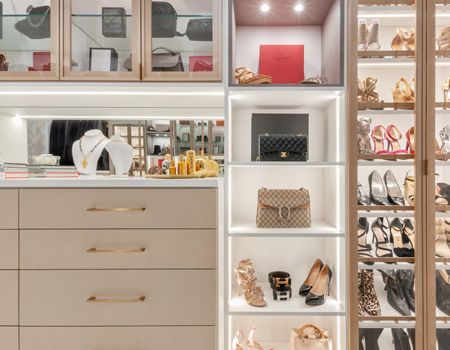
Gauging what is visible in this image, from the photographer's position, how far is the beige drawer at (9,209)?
5.03ft

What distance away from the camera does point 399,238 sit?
178 cm

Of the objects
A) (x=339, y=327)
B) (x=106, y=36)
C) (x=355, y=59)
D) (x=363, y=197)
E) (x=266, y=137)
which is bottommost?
(x=339, y=327)

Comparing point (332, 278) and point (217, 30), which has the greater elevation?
point (217, 30)

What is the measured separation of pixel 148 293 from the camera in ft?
5.06

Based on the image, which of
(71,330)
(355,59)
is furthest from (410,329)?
A: (71,330)

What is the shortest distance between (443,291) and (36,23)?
90.4 inches

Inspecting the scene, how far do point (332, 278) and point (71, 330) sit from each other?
1222 millimetres

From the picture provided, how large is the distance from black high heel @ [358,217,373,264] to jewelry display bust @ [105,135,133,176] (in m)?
1.19

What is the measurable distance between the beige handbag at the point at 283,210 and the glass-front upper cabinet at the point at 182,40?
24.8 inches

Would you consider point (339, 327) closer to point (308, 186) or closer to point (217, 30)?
point (308, 186)

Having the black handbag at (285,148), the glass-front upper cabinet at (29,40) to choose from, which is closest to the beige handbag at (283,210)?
the black handbag at (285,148)

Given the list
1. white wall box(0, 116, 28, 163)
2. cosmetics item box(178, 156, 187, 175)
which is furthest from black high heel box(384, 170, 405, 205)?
white wall box(0, 116, 28, 163)

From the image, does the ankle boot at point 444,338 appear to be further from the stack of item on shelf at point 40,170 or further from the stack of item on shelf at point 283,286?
the stack of item on shelf at point 40,170

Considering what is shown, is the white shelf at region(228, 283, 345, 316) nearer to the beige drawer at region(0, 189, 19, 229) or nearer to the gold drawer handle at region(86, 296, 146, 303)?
the gold drawer handle at region(86, 296, 146, 303)
